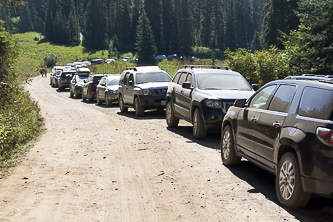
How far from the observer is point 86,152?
10398 mm

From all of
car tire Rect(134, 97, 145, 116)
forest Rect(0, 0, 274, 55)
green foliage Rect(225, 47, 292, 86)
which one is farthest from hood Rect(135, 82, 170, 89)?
forest Rect(0, 0, 274, 55)

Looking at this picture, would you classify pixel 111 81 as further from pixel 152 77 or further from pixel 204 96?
pixel 204 96

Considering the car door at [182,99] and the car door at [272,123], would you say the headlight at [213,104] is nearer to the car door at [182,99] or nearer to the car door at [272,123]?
the car door at [182,99]

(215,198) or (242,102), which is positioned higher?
(242,102)

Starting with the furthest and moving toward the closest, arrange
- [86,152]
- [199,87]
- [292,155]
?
[199,87], [86,152], [292,155]

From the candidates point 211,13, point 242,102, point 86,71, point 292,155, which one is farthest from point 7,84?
point 211,13

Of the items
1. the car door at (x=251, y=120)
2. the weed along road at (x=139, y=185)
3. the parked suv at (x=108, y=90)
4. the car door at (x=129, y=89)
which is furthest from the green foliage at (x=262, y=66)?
the car door at (x=251, y=120)

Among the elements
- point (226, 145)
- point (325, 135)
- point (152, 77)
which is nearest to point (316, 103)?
point (325, 135)

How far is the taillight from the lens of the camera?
16.9ft

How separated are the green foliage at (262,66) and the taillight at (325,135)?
1048 centimetres

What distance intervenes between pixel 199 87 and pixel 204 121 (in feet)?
4.74

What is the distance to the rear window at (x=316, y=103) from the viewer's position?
17.7 ft

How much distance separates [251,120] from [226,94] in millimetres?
4213

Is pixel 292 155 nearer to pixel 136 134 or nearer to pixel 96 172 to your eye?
pixel 96 172
